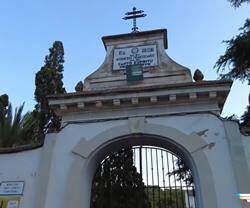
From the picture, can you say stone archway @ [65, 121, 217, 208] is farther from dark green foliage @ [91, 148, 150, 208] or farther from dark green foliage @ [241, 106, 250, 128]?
dark green foliage @ [241, 106, 250, 128]

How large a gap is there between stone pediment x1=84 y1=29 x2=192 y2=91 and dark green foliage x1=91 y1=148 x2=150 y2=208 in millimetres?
1820

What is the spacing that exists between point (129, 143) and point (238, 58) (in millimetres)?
7477

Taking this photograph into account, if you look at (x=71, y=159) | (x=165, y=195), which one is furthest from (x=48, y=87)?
(x=165, y=195)

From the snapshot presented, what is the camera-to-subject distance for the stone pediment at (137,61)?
261 inches

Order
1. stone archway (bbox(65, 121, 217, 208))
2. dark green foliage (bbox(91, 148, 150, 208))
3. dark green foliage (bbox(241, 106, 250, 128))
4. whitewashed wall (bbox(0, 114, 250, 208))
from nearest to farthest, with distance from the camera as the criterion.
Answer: whitewashed wall (bbox(0, 114, 250, 208)) < stone archway (bbox(65, 121, 217, 208)) < dark green foliage (bbox(91, 148, 150, 208)) < dark green foliage (bbox(241, 106, 250, 128))

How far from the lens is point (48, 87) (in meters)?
16.5

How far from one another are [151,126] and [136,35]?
108 inches

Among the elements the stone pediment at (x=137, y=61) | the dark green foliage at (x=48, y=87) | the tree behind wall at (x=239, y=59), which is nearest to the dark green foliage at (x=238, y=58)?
the tree behind wall at (x=239, y=59)

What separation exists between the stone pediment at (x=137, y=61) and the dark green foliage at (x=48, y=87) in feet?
26.0

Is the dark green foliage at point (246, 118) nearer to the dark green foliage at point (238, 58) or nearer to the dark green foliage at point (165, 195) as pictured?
the dark green foliage at point (238, 58)

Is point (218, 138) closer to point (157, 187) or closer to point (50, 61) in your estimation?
point (157, 187)

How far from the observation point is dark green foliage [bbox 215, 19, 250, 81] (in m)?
11.1

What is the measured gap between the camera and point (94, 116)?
636 centimetres

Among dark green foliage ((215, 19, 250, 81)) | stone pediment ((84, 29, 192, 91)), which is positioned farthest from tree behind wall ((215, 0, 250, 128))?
stone pediment ((84, 29, 192, 91))
